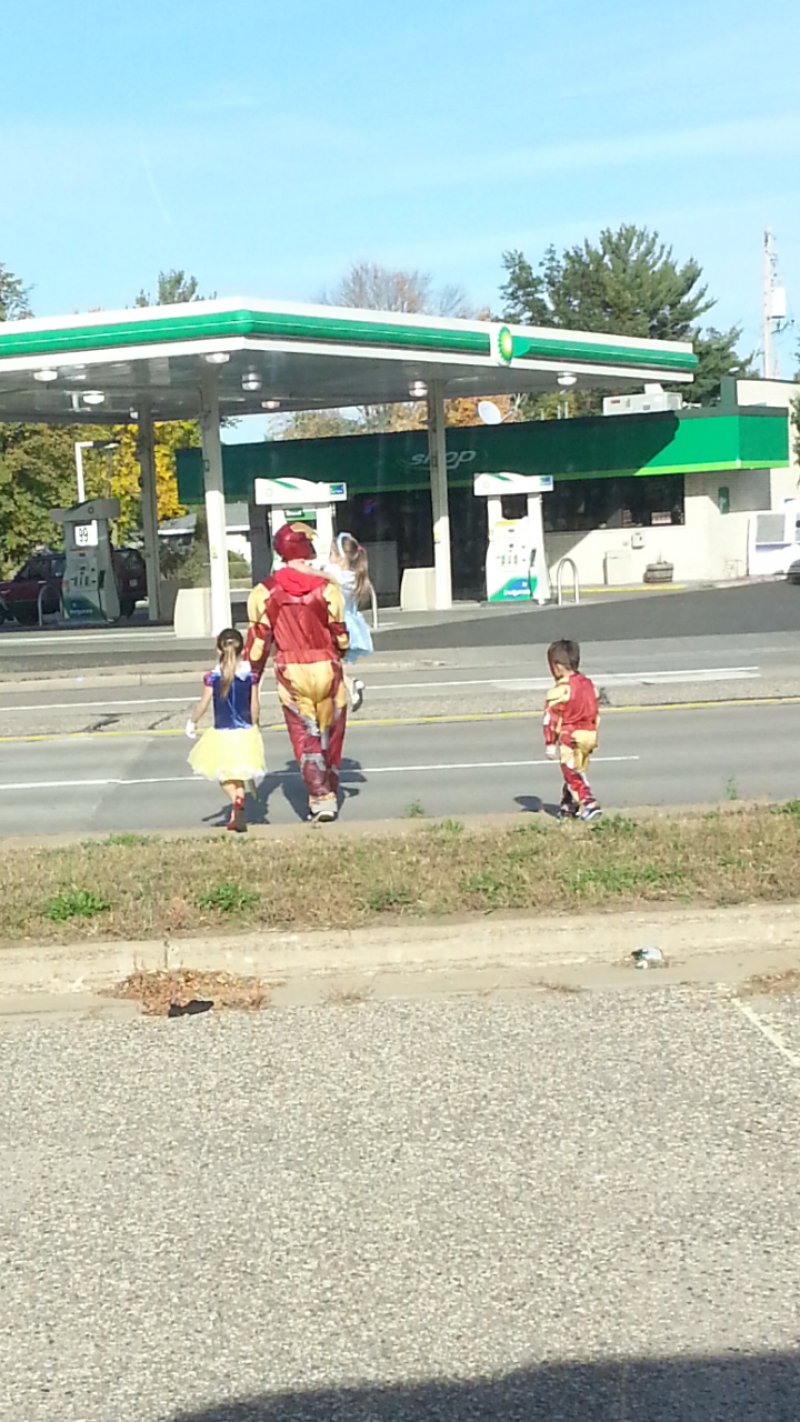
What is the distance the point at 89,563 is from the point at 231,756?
29.8 m

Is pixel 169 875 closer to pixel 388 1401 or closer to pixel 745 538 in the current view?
pixel 388 1401

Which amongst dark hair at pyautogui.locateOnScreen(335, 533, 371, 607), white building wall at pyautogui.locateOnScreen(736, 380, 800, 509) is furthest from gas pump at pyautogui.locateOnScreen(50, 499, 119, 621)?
dark hair at pyautogui.locateOnScreen(335, 533, 371, 607)

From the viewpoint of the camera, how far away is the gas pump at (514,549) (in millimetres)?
36312

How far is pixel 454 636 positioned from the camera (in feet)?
91.7

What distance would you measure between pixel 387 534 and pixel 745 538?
9.22 meters

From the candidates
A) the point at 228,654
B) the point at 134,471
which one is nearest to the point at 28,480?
the point at 134,471

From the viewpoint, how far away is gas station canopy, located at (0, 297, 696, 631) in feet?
92.8

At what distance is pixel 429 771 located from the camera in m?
13.7

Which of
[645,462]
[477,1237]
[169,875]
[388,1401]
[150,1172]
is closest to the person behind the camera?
[388,1401]

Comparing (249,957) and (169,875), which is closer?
(249,957)

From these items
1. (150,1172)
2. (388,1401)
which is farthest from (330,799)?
(388,1401)

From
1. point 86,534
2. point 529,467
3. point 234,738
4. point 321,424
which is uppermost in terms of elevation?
point 321,424

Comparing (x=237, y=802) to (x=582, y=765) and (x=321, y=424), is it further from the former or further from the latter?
(x=321, y=424)

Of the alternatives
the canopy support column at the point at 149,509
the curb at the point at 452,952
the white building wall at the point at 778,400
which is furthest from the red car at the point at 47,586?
the curb at the point at 452,952
